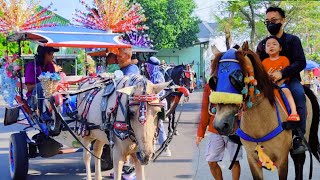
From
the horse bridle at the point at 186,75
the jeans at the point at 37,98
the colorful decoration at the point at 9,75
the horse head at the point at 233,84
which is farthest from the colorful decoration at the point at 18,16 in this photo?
the horse bridle at the point at 186,75

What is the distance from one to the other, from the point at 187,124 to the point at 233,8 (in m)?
10.5

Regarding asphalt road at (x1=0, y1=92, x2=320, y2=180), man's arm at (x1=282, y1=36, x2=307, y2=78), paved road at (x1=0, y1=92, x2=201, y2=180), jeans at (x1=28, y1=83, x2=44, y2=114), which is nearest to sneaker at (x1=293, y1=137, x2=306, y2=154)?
man's arm at (x1=282, y1=36, x2=307, y2=78)

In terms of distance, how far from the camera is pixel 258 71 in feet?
12.3

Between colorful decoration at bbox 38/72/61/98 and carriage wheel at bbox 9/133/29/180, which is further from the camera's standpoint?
carriage wheel at bbox 9/133/29/180

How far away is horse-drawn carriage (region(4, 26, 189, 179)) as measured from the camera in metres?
4.27

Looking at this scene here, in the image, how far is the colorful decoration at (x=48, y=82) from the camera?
554 cm

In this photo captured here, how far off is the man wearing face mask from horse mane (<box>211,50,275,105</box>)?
0.27 metres

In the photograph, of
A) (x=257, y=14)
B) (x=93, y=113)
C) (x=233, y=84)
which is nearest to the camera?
(x=233, y=84)

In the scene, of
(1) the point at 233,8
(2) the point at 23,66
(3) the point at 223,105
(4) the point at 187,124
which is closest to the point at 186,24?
(1) the point at 233,8

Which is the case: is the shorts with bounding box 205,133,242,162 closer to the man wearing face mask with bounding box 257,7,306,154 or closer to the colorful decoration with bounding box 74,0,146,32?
the man wearing face mask with bounding box 257,7,306,154

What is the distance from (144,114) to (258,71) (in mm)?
1214

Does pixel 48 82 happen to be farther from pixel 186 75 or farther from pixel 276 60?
pixel 186 75

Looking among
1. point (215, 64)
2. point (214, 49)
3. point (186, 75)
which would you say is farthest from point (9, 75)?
point (186, 75)

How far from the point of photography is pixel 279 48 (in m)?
4.29
